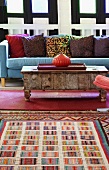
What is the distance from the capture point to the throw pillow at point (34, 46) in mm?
5496

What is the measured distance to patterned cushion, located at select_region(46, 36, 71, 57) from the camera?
5535mm

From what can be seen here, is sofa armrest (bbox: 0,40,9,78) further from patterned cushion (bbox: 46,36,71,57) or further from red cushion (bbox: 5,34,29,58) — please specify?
patterned cushion (bbox: 46,36,71,57)

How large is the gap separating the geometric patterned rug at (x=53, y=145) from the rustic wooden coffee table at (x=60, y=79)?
2.94 ft

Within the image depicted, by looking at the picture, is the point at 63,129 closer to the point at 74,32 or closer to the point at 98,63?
the point at 98,63

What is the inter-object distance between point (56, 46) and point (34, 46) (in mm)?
361

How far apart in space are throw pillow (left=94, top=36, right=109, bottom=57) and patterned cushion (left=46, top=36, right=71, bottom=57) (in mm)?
458

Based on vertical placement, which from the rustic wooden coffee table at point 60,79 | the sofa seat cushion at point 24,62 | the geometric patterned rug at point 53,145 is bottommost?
the geometric patterned rug at point 53,145

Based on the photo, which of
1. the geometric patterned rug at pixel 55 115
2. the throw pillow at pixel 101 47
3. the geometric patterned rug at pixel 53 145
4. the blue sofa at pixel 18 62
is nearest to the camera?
the geometric patterned rug at pixel 53 145

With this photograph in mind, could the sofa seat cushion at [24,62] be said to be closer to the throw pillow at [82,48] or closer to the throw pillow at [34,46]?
the throw pillow at [34,46]

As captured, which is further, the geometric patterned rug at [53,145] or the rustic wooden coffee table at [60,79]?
the rustic wooden coffee table at [60,79]

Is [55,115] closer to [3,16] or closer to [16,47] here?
Answer: [16,47]

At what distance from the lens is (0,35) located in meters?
6.21

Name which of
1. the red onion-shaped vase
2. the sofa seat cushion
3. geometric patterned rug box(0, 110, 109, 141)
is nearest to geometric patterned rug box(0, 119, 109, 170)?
geometric patterned rug box(0, 110, 109, 141)

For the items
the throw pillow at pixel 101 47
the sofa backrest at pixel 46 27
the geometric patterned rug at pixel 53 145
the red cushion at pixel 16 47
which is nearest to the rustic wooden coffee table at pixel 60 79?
the geometric patterned rug at pixel 53 145
